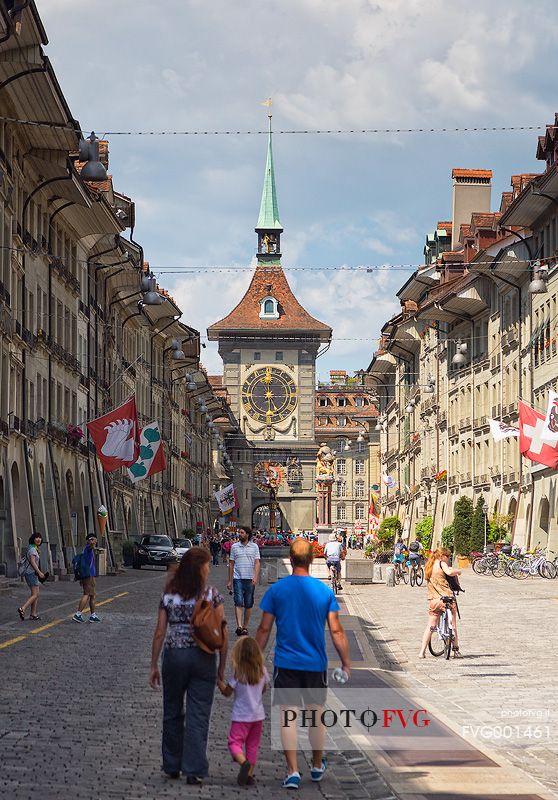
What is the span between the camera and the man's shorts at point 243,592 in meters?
26.3

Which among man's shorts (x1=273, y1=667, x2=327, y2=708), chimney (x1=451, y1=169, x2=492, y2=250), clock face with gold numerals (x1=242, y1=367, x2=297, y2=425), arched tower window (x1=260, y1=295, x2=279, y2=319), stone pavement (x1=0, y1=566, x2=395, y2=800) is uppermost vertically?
arched tower window (x1=260, y1=295, x2=279, y2=319)

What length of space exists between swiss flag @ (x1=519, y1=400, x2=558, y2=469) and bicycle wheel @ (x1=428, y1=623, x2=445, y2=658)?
20.5m

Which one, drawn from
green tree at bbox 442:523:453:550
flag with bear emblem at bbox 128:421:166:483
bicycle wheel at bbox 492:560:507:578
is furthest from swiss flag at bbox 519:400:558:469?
green tree at bbox 442:523:453:550

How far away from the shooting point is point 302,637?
37.7ft

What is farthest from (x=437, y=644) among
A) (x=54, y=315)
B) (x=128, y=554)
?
(x=128, y=554)

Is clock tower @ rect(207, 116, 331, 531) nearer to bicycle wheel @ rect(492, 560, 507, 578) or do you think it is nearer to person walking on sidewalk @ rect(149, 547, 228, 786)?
bicycle wheel @ rect(492, 560, 507, 578)

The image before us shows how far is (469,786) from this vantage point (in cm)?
1117

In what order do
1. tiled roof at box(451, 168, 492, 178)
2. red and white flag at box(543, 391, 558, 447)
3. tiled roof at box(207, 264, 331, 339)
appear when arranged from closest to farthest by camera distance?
red and white flag at box(543, 391, 558, 447), tiled roof at box(451, 168, 492, 178), tiled roof at box(207, 264, 331, 339)

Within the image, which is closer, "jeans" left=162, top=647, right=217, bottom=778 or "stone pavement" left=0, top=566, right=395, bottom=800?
"stone pavement" left=0, top=566, right=395, bottom=800

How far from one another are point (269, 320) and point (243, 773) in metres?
155

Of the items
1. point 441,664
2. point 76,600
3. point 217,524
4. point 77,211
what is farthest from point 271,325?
point 441,664

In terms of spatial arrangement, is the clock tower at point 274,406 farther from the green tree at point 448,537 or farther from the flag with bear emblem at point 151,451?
the flag with bear emblem at point 151,451

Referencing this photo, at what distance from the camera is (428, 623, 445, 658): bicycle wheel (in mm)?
24266

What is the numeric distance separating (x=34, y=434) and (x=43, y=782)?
42.7 m
